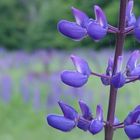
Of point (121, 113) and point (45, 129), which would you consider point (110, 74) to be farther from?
point (121, 113)

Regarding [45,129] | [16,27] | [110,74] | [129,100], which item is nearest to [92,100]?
[129,100]

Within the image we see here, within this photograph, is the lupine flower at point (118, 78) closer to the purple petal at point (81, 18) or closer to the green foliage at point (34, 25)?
the purple petal at point (81, 18)

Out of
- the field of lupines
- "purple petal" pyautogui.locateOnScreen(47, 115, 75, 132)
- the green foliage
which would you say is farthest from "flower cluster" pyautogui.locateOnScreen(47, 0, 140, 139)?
the green foliage

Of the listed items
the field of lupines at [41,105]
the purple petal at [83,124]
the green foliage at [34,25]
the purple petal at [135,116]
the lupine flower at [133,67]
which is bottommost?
the green foliage at [34,25]

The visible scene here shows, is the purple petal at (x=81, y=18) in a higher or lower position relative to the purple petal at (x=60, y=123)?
higher

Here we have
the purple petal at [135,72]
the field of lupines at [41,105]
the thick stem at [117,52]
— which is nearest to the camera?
the thick stem at [117,52]

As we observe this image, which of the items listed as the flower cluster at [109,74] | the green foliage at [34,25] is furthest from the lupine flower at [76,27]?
the green foliage at [34,25]

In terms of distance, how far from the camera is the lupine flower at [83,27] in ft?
5.24

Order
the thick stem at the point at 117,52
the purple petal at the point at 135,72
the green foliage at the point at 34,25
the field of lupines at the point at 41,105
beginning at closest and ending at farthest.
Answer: the thick stem at the point at 117,52
the purple petal at the point at 135,72
the field of lupines at the point at 41,105
the green foliage at the point at 34,25

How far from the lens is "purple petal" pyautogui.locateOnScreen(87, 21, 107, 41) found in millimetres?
1591

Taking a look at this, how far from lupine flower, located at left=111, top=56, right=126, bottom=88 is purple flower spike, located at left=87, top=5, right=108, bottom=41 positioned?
0.26 feet

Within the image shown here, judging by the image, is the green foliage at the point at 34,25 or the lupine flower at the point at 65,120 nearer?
the lupine flower at the point at 65,120

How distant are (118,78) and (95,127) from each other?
0.14 metres

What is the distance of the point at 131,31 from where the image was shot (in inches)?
63.6
